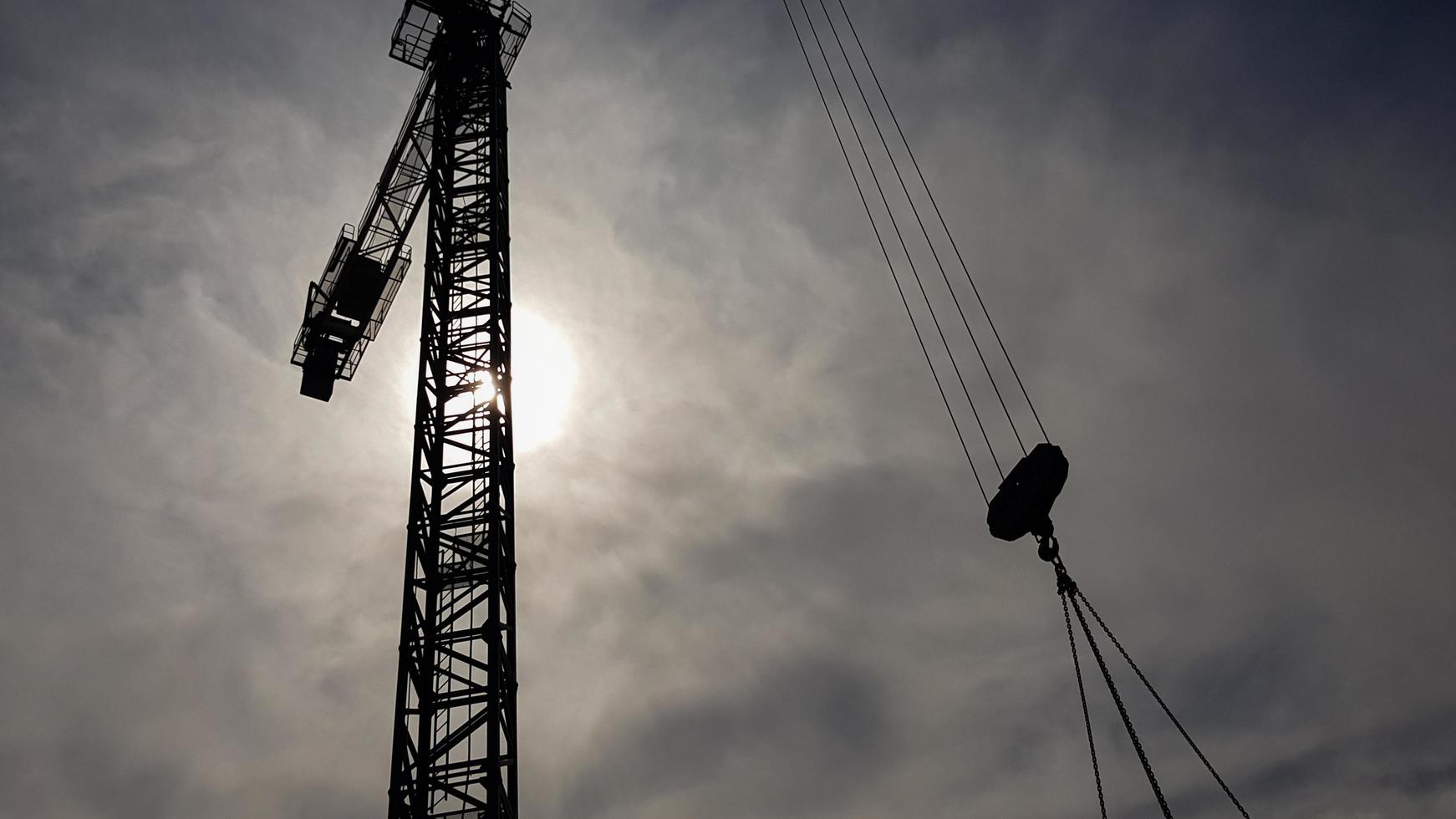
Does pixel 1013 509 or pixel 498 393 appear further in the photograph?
pixel 498 393

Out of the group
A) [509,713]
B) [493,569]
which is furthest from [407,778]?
[493,569]

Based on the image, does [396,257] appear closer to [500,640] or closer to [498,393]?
[498,393]

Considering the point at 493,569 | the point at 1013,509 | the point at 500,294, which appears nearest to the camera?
the point at 1013,509

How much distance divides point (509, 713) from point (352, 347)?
14799mm

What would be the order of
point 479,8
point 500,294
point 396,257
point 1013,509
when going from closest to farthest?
point 1013,509 < point 500,294 < point 479,8 < point 396,257

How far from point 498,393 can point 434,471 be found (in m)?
2.14

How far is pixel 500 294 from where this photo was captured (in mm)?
25516

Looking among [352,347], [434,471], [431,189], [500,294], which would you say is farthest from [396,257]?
[434,471]

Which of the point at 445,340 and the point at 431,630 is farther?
the point at 445,340

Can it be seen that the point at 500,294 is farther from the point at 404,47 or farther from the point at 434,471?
the point at 404,47

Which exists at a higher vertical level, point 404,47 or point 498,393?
point 404,47

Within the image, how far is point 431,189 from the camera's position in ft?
87.9

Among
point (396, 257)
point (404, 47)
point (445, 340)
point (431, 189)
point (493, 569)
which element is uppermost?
point (404, 47)

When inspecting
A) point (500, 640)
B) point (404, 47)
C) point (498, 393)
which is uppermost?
point (404, 47)
